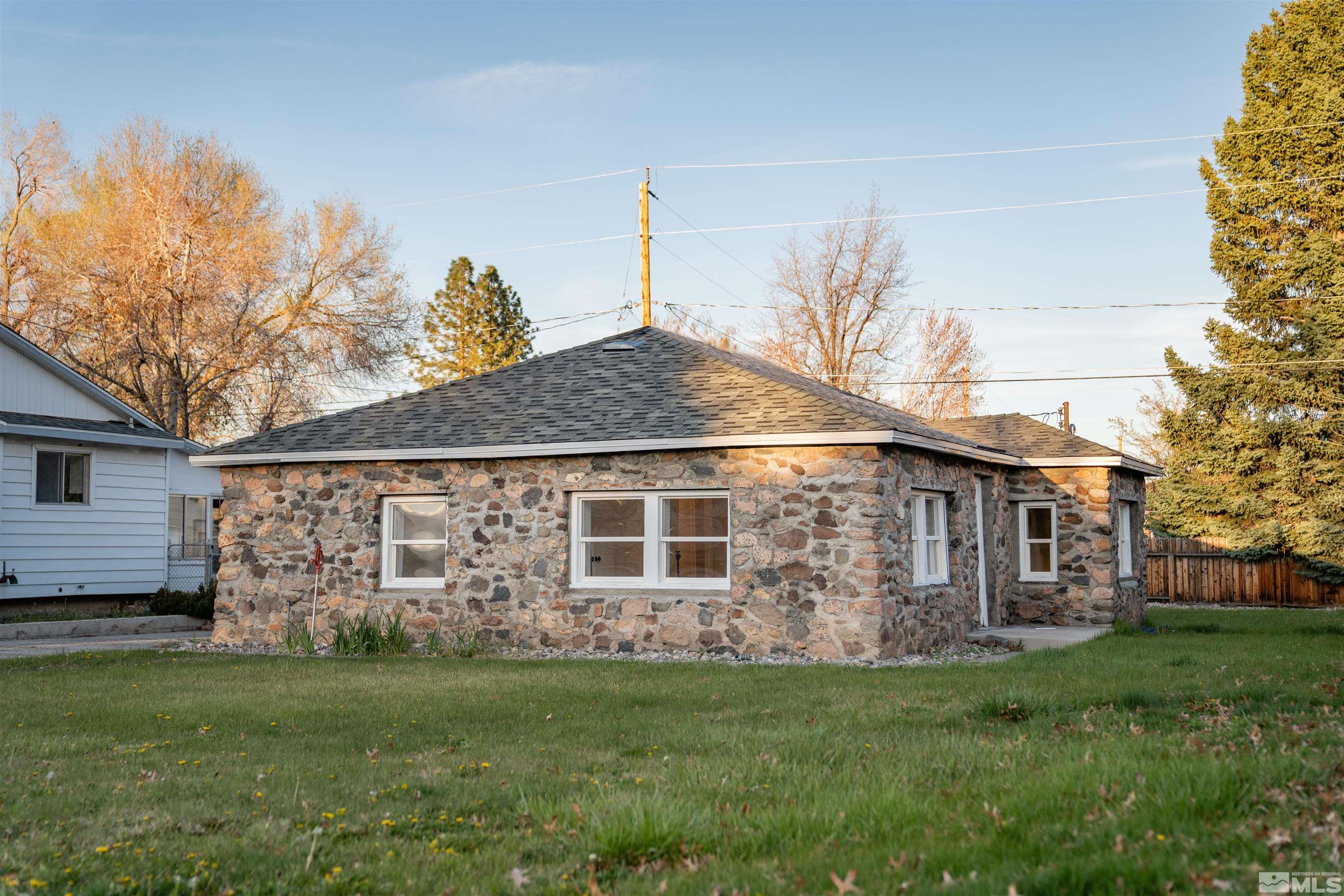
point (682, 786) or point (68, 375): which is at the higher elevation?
point (68, 375)

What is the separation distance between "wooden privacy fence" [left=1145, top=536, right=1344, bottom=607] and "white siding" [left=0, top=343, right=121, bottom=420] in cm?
2621

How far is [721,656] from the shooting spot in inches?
530

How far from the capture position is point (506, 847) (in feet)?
15.8

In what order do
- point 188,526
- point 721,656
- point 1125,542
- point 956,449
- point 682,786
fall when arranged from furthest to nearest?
point 188,526 → point 1125,542 → point 956,449 → point 721,656 → point 682,786

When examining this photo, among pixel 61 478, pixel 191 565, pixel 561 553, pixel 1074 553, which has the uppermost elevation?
pixel 61 478

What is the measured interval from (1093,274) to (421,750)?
23871mm

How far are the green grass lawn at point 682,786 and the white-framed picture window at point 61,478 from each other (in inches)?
433

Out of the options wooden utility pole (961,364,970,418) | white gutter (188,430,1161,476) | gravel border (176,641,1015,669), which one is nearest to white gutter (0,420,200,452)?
white gutter (188,430,1161,476)

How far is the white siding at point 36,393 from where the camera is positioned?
2006cm

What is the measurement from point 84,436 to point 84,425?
1.09m

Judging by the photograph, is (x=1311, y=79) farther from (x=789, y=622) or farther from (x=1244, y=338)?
(x=789, y=622)

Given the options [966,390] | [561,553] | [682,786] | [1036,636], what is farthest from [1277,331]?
[682,786]

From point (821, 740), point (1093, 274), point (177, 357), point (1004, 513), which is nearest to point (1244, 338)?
point (1093, 274)

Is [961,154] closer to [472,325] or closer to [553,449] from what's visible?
[553,449]
